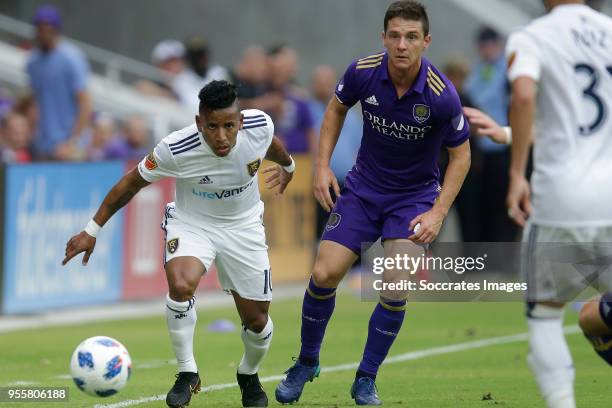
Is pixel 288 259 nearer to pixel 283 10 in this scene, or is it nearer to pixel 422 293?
pixel 422 293

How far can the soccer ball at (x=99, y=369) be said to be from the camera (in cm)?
805

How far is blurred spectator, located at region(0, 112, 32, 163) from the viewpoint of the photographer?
15117 mm

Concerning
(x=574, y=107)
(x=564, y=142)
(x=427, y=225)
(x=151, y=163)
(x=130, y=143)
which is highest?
(x=574, y=107)

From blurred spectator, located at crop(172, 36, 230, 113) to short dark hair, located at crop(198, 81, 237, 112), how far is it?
9.47 metres

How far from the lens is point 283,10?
83.1 ft

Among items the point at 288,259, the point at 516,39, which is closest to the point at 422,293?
the point at 288,259

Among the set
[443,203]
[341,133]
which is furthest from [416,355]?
[341,133]

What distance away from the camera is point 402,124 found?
877 cm

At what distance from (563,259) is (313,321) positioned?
8.31 ft

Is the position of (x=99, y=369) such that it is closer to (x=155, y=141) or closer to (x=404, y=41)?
(x=404, y=41)

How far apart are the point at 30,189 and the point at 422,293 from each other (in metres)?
4.33

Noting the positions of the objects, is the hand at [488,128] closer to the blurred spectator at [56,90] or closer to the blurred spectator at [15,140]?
the blurred spectator at [15,140]

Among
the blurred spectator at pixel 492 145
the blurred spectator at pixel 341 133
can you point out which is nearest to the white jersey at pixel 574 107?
the blurred spectator at pixel 341 133

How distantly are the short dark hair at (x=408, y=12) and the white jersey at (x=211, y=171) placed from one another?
1059 mm
